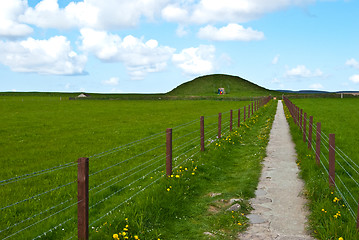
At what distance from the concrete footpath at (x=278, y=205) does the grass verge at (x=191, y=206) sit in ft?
0.80

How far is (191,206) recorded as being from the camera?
7.75 metres

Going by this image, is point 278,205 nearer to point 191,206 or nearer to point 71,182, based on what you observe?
point 191,206

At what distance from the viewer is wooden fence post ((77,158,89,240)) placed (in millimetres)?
5531

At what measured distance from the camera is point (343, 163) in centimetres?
1177

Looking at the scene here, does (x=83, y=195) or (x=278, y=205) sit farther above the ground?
(x=83, y=195)

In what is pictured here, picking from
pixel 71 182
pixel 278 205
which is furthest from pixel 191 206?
pixel 71 182

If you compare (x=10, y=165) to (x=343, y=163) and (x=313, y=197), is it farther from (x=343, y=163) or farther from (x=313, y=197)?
(x=343, y=163)

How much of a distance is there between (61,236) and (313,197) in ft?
18.1

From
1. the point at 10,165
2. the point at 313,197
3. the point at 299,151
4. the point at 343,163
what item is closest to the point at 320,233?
the point at 313,197

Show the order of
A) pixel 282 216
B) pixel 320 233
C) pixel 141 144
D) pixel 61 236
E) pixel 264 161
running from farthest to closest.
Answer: pixel 141 144 < pixel 264 161 < pixel 282 216 < pixel 61 236 < pixel 320 233

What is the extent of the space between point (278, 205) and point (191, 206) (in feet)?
6.50

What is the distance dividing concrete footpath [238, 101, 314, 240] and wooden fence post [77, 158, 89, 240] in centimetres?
275

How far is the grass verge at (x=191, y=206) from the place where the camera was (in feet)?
20.2

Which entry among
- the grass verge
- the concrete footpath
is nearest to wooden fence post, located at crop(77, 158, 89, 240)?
the grass verge
